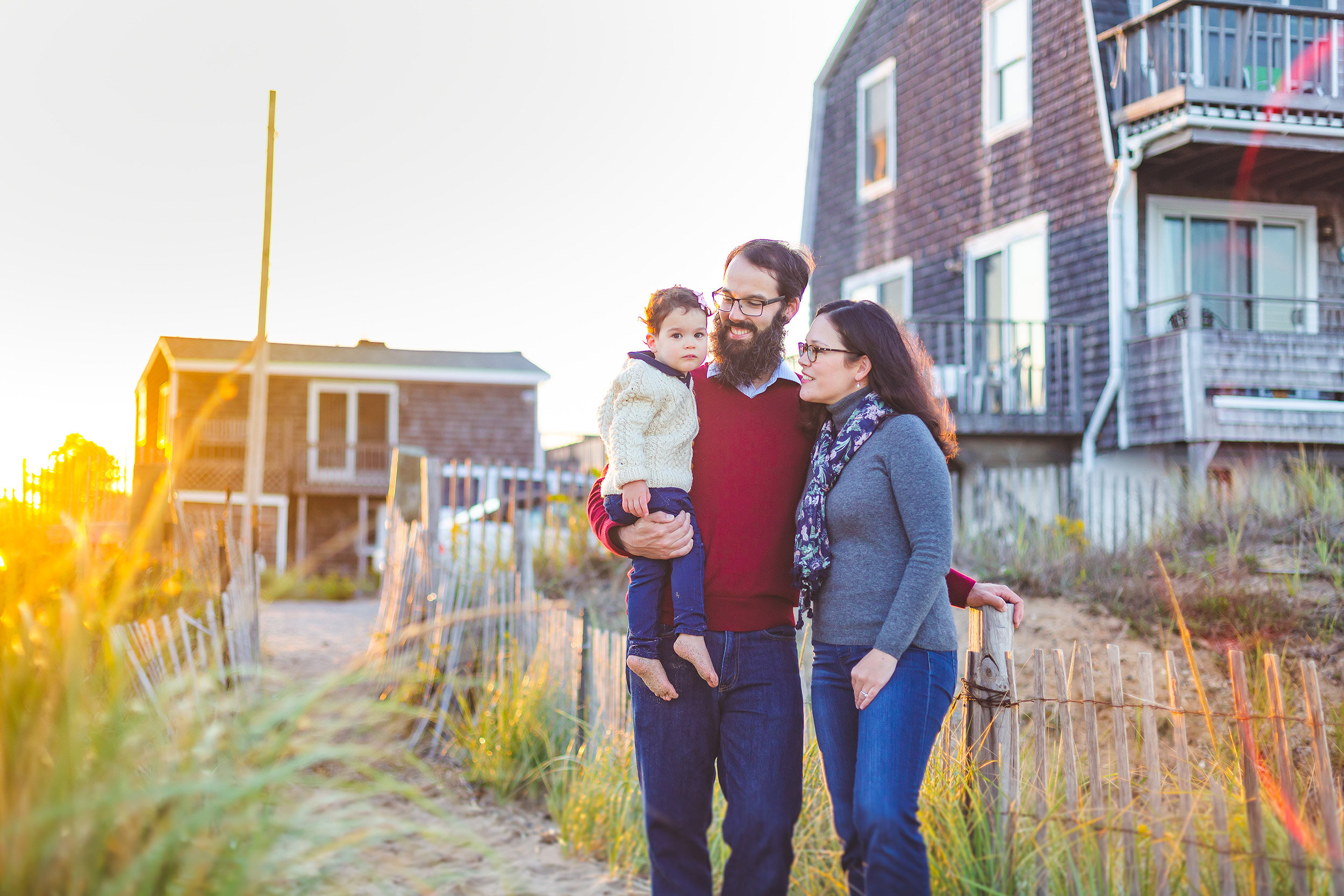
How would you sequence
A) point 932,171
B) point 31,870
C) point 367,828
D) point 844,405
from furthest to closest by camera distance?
point 932,171
point 844,405
point 367,828
point 31,870

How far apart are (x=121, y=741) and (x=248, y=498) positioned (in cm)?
700

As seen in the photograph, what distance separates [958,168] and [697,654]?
517 inches

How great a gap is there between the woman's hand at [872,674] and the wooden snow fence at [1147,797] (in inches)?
23.9

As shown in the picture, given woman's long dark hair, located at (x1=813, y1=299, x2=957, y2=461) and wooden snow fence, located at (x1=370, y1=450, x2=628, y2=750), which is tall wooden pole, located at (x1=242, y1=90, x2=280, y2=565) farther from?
woman's long dark hair, located at (x1=813, y1=299, x2=957, y2=461)

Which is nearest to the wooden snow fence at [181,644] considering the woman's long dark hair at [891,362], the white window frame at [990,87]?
the woman's long dark hair at [891,362]

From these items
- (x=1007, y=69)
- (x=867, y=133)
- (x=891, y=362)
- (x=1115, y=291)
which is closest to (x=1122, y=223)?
(x=1115, y=291)

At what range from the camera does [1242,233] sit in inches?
496

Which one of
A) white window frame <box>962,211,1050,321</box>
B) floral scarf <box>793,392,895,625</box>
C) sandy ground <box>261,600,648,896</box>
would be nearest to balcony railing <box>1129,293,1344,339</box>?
white window frame <box>962,211,1050,321</box>

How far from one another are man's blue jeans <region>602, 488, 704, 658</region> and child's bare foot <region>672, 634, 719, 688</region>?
0.06 feet

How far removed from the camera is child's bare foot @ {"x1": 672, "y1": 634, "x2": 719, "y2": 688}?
272cm

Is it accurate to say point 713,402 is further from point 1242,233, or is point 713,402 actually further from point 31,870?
point 1242,233

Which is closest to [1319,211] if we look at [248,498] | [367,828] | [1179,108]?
[1179,108]

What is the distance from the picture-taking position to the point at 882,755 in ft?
8.39

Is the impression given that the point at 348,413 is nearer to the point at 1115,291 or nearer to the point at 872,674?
the point at 1115,291
